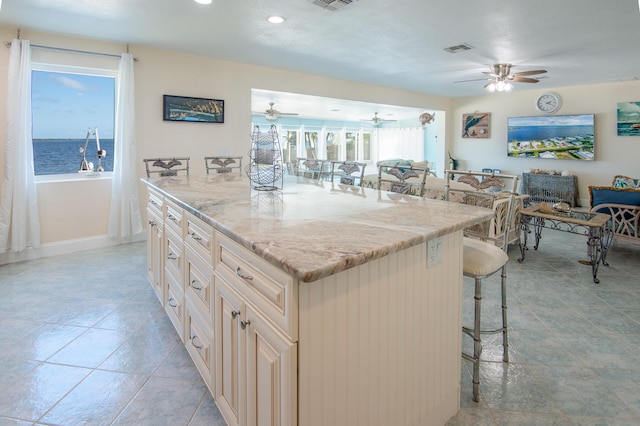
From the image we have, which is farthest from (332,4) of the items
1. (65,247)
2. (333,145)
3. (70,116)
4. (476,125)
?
(333,145)

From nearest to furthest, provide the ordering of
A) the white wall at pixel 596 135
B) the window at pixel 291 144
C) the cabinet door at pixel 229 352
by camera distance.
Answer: the cabinet door at pixel 229 352, the white wall at pixel 596 135, the window at pixel 291 144

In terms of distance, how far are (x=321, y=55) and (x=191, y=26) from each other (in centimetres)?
165

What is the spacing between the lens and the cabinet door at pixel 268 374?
0.98 metres

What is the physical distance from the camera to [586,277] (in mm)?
3383

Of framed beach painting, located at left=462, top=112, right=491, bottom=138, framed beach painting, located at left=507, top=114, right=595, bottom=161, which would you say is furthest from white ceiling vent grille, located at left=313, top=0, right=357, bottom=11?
framed beach painting, located at left=462, top=112, right=491, bottom=138

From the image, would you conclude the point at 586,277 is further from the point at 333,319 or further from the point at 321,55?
the point at 321,55

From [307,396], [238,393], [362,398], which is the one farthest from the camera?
[238,393]

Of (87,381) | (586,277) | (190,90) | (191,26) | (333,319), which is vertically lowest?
(87,381)

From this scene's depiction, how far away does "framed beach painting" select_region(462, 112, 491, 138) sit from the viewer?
8281mm

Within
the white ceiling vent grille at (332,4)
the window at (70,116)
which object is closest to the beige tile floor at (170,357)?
the window at (70,116)

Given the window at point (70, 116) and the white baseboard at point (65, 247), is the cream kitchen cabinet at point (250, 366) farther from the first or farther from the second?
the window at point (70, 116)

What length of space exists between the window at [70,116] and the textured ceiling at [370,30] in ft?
2.01

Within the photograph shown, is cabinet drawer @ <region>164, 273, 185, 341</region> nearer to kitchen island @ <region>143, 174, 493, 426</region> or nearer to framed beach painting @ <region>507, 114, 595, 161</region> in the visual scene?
kitchen island @ <region>143, 174, 493, 426</region>

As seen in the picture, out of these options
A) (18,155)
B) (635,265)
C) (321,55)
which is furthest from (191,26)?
(635,265)
